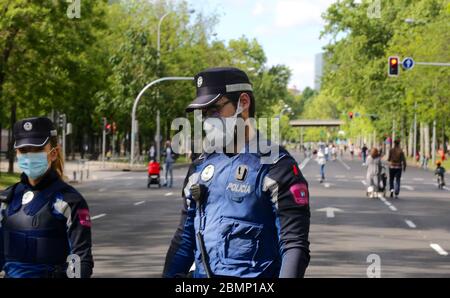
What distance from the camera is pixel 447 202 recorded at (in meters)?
30.4

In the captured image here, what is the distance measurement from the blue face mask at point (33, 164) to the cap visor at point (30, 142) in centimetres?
5

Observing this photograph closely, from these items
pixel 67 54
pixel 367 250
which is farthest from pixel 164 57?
pixel 367 250

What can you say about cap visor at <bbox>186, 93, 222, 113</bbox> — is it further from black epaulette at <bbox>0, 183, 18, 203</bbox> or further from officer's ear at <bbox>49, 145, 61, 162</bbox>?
black epaulette at <bbox>0, 183, 18, 203</bbox>

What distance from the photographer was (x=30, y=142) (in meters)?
5.12

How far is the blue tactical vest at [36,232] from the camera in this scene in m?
4.91

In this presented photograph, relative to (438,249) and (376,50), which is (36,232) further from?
(376,50)

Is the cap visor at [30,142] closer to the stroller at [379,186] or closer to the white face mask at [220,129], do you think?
the white face mask at [220,129]

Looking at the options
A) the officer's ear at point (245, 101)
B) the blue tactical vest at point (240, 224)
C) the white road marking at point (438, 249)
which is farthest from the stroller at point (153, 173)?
the blue tactical vest at point (240, 224)

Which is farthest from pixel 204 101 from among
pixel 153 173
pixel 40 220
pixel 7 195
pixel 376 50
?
pixel 376 50

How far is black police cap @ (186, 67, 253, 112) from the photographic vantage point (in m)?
4.31

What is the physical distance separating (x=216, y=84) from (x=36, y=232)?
1.27 meters

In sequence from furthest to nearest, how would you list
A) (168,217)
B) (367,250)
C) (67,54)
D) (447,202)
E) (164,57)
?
(164,57) < (67,54) < (447,202) < (168,217) < (367,250)
